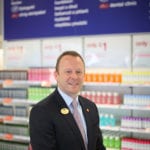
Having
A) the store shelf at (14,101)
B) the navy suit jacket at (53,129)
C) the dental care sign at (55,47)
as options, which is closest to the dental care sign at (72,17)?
the dental care sign at (55,47)

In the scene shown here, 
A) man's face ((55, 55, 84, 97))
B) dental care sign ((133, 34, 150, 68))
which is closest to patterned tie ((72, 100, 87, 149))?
man's face ((55, 55, 84, 97))

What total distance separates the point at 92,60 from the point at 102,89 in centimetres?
61

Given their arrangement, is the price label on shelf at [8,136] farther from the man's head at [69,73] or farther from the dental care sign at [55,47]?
the man's head at [69,73]

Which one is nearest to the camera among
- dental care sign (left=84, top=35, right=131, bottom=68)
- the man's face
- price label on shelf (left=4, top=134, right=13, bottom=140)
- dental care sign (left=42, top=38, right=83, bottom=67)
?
the man's face

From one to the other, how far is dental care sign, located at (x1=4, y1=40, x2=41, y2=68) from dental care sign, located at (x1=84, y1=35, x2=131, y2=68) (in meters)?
1.21

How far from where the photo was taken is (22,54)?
644 cm

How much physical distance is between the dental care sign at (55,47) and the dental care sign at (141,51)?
1145 mm

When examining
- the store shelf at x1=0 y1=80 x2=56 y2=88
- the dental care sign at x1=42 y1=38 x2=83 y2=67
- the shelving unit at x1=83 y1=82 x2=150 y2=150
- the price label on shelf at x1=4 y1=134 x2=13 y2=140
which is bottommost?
the price label on shelf at x1=4 y1=134 x2=13 y2=140

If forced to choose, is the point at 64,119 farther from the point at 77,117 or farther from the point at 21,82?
the point at 21,82

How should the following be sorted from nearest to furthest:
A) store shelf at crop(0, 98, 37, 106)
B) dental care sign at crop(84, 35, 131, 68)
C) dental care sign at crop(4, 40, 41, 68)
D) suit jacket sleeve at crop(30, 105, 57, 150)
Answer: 1. suit jacket sleeve at crop(30, 105, 57, 150)
2. dental care sign at crop(84, 35, 131, 68)
3. store shelf at crop(0, 98, 37, 106)
4. dental care sign at crop(4, 40, 41, 68)

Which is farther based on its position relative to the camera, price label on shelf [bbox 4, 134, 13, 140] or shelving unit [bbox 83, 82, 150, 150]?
price label on shelf [bbox 4, 134, 13, 140]

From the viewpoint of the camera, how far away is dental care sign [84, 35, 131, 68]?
535cm

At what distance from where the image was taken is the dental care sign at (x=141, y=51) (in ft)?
17.0

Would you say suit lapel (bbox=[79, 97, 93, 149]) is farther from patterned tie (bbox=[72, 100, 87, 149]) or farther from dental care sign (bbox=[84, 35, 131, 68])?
dental care sign (bbox=[84, 35, 131, 68])
